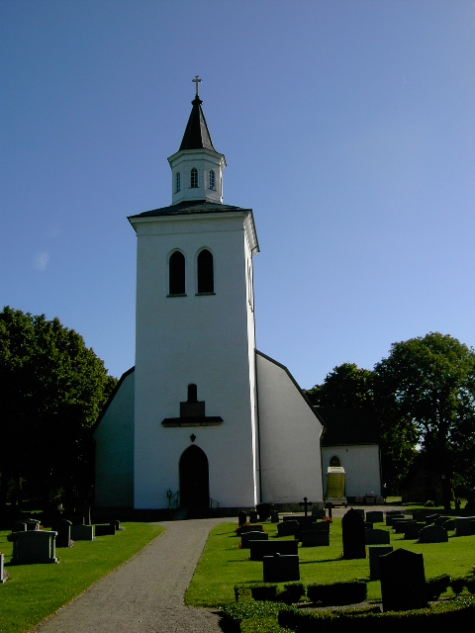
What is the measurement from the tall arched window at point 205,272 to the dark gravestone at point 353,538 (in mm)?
17711

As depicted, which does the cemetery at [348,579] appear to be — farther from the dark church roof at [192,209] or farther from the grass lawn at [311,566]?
the dark church roof at [192,209]

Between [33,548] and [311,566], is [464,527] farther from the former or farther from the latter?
[33,548]

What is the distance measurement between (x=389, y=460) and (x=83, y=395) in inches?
1301

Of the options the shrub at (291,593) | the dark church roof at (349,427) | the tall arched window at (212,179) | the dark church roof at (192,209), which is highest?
the tall arched window at (212,179)

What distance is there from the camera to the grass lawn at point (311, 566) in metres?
10.8

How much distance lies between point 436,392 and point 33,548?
33821mm

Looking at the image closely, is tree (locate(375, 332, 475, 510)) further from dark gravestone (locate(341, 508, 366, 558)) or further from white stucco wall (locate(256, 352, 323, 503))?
dark gravestone (locate(341, 508, 366, 558))

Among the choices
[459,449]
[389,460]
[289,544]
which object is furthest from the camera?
[389,460]

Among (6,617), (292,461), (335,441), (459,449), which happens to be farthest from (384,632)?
(335,441)

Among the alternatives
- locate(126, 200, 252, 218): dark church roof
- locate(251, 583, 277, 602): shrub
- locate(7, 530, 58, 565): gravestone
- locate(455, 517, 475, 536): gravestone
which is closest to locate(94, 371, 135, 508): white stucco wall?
locate(126, 200, 252, 218): dark church roof

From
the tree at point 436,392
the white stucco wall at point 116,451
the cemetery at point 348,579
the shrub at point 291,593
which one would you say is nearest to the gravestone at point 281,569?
the cemetery at point 348,579

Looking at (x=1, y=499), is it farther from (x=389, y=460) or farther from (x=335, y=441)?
(x=389, y=460)

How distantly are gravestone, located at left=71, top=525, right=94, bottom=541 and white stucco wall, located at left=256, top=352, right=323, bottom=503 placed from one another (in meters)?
13.2

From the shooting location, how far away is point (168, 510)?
28266 mm
